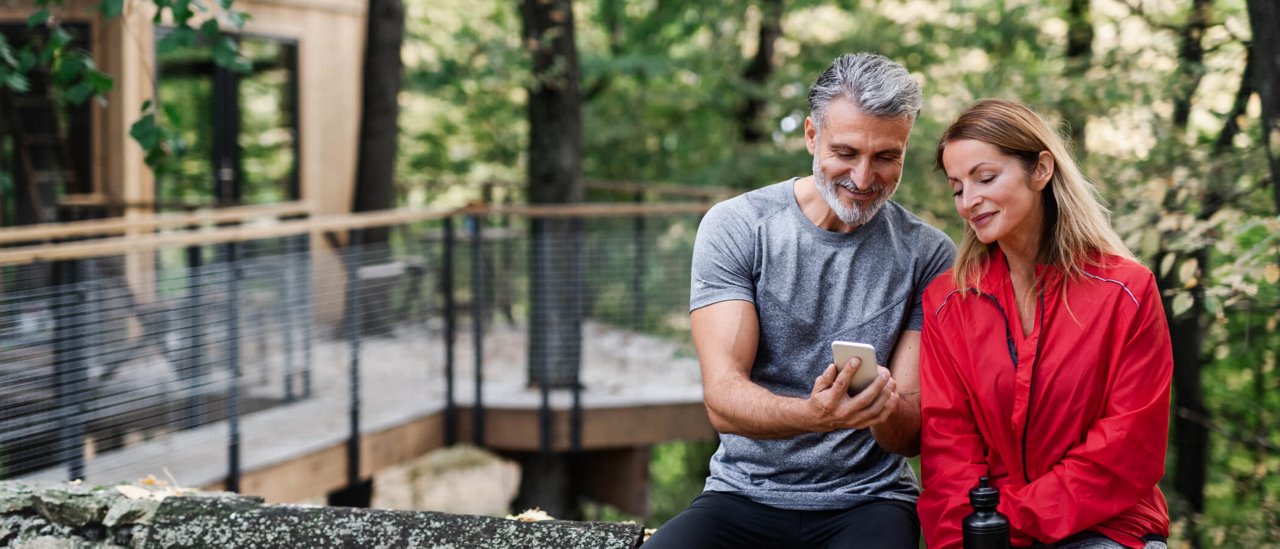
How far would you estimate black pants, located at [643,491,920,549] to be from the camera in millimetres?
2422

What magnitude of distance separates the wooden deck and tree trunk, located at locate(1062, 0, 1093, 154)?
275 cm

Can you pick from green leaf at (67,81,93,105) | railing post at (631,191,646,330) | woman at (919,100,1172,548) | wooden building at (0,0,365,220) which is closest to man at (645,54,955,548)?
woman at (919,100,1172,548)

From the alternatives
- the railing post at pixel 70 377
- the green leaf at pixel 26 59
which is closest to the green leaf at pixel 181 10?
the green leaf at pixel 26 59

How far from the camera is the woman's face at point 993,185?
235cm

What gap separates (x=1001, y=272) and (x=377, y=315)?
5310 millimetres

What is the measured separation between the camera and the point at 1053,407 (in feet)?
7.39

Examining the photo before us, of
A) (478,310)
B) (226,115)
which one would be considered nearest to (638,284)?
(478,310)

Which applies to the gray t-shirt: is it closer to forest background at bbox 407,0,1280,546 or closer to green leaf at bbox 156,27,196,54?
forest background at bbox 407,0,1280,546

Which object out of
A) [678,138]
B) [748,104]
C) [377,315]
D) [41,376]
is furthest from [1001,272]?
[678,138]

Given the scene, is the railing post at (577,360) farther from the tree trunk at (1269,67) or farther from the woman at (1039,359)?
the woman at (1039,359)

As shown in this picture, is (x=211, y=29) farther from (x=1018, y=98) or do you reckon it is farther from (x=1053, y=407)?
(x=1018, y=98)

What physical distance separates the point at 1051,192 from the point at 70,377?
4165 mm

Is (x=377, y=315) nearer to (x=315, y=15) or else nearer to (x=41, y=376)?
(x=41, y=376)

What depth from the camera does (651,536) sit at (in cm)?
246
